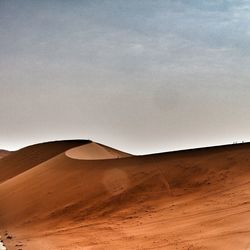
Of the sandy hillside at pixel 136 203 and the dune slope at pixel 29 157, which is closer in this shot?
the sandy hillside at pixel 136 203

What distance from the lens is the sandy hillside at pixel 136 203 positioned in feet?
38.1

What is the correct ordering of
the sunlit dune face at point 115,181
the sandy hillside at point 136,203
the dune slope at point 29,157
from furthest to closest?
1. the dune slope at point 29,157
2. the sunlit dune face at point 115,181
3. the sandy hillside at point 136,203

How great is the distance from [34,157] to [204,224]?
28.1 meters

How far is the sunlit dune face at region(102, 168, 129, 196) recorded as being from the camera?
18.0 meters

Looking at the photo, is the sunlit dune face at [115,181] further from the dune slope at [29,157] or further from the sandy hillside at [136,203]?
the dune slope at [29,157]

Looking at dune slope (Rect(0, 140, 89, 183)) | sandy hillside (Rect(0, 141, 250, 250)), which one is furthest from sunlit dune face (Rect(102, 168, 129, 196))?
dune slope (Rect(0, 140, 89, 183))

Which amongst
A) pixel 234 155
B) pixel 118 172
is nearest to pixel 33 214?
pixel 118 172

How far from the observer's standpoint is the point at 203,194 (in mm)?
15594

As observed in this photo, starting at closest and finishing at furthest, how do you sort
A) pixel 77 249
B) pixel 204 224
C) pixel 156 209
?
pixel 77 249, pixel 204 224, pixel 156 209

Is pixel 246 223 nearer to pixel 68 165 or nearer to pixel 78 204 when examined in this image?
pixel 78 204

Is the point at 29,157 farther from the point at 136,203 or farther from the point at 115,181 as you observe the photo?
the point at 136,203

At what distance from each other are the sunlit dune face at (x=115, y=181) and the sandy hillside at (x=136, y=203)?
59 millimetres

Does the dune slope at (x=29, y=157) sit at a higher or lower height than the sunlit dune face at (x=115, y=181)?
higher

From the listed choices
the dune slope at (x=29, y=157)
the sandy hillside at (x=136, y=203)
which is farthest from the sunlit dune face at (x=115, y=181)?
the dune slope at (x=29, y=157)
